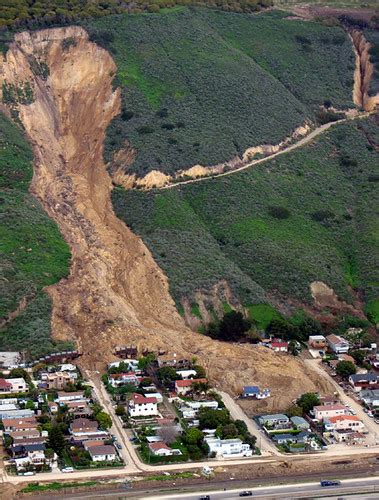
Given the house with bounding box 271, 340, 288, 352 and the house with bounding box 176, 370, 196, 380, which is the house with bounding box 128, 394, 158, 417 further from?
the house with bounding box 271, 340, 288, 352

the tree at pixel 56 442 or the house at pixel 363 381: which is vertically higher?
the tree at pixel 56 442

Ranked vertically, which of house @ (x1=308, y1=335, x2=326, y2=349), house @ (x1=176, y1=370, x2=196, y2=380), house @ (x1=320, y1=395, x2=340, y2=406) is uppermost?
house @ (x1=176, y1=370, x2=196, y2=380)

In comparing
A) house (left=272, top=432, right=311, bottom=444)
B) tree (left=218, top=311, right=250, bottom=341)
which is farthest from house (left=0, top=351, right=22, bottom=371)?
house (left=272, top=432, right=311, bottom=444)

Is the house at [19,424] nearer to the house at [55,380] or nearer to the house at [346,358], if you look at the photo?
the house at [55,380]

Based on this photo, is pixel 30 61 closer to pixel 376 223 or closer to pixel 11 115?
pixel 11 115

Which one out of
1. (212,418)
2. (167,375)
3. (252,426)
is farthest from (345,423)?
(167,375)

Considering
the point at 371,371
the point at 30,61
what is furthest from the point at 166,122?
the point at 371,371

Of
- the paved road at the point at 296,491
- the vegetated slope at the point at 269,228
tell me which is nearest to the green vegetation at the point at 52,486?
the paved road at the point at 296,491
